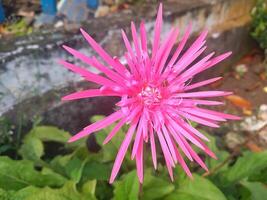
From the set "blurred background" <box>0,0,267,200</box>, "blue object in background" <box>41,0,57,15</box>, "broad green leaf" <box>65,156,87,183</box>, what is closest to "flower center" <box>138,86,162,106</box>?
"blurred background" <box>0,0,267,200</box>

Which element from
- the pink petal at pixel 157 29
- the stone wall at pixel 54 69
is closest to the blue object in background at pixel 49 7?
the stone wall at pixel 54 69

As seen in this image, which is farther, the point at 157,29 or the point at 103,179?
the point at 103,179

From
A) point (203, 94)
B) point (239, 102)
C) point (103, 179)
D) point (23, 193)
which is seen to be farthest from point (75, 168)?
point (239, 102)

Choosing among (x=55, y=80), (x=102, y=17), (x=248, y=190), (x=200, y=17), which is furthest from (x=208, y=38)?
(x=248, y=190)

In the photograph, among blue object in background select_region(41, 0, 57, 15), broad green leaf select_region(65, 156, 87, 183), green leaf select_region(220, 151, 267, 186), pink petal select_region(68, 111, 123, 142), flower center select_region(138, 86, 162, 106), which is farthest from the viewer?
blue object in background select_region(41, 0, 57, 15)

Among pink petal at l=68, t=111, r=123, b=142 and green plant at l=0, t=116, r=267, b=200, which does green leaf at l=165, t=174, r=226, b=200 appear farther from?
pink petal at l=68, t=111, r=123, b=142

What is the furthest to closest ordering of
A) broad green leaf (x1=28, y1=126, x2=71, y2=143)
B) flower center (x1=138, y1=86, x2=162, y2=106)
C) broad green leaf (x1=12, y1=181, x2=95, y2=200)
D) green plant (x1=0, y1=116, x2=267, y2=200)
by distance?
broad green leaf (x1=28, y1=126, x2=71, y2=143) → green plant (x1=0, y1=116, x2=267, y2=200) → broad green leaf (x1=12, y1=181, x2=95, y2=200) → flower center (x1=138, y1=86, x2=162, y2=106)

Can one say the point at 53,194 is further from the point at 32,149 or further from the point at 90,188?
the point at 32,149
